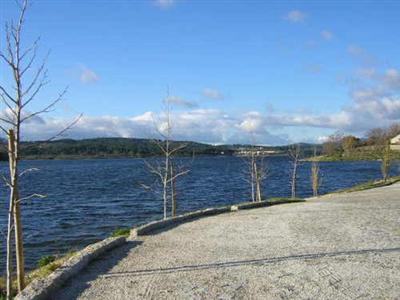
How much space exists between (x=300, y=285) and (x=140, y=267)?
10.8 ft

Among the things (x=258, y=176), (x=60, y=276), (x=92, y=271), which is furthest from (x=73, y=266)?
(x=258, y=176)

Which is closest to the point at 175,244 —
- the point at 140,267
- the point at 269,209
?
the point at 140,267

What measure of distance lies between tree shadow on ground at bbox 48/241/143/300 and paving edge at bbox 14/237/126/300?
3.3 inches

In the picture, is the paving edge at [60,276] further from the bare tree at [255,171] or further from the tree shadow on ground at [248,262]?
the bare tree at [255,171]

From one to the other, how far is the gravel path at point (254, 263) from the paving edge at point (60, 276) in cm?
17

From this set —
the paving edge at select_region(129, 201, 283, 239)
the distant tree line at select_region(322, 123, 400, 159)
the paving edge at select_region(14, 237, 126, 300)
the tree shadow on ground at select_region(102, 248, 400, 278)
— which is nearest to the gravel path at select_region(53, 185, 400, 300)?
the tree shadow on ground at select_region(102, 248, 400, 278)

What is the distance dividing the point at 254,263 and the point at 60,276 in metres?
3.87

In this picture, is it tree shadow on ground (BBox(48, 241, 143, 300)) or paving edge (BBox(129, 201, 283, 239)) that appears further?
paving edge (BBox(129, 201, 283, 239))

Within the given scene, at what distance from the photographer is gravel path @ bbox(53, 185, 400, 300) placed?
901cm

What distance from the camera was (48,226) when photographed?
1128 inches

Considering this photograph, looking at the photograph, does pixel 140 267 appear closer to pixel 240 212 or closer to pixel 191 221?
pixel 191 221

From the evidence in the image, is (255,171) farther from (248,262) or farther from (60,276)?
(60,276)

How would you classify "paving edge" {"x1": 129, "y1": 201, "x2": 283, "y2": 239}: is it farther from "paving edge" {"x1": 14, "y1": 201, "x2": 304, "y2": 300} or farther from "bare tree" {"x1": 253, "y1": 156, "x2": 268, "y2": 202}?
"bare tree" {"x1": 253, "y1": 156, "x2": 268, "y2": 202}

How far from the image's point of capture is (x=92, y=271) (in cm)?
1049
